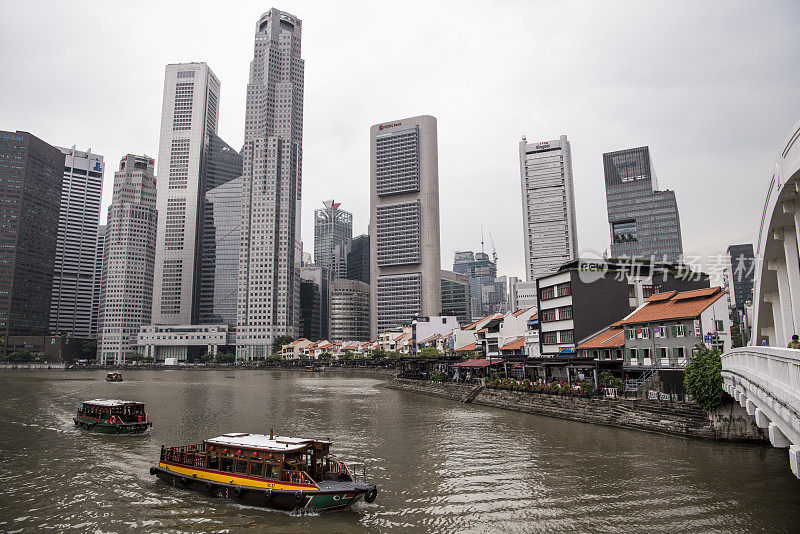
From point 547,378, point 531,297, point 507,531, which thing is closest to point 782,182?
point 507,531

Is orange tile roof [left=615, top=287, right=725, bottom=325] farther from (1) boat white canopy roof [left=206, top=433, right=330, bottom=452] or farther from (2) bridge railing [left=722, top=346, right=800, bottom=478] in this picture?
(1) boat white canopy roof [left=206, top=433, right=330, bottom=452]

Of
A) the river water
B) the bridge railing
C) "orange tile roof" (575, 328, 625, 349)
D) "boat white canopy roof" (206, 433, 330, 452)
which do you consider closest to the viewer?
the bridge railing

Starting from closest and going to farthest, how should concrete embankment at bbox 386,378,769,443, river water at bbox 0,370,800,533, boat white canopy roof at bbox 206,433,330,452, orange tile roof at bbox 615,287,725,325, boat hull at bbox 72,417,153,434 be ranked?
river water at bbox 0,370,800,533
boat white canopy roof at bbox 206,433,330,452
concrete embankment at bbox 386,378,769,443
boat hull at bbox 72,417,153,434
orange tile roof at bbox 615,287,725,325

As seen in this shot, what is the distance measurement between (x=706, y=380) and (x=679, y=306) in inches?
726

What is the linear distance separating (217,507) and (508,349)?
64201 millimetres

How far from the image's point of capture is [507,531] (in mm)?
19953

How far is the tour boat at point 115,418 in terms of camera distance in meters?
41.0

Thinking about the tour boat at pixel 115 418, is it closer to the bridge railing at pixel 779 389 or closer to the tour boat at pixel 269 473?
the tour boat at pixel 269 473

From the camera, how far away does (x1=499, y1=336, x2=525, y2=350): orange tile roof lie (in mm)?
79981

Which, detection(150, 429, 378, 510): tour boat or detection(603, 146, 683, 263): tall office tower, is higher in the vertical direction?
detection(603, 146, 683, 263): tall office tower

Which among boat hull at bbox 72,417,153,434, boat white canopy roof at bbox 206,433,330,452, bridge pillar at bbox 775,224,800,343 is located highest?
bridge pillar at bbox 775,224,800,343

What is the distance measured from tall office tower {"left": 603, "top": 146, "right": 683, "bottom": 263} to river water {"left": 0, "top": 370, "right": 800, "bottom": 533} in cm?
16276

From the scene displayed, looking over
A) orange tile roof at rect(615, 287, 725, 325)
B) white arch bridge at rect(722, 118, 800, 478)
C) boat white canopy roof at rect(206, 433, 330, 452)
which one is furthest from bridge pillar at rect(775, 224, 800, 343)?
orange tile roof at rect(615, 287, 725, 325)

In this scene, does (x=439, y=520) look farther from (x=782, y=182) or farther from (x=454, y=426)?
(x=454, y=426)
